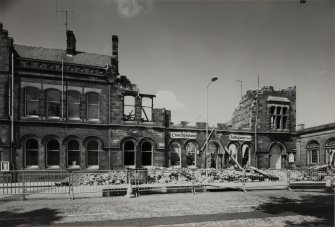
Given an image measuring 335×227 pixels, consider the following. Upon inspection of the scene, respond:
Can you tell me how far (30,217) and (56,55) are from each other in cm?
1705

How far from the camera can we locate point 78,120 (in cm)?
2053

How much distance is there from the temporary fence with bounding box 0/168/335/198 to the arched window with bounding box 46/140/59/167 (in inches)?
56.3

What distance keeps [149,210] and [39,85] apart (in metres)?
15.0

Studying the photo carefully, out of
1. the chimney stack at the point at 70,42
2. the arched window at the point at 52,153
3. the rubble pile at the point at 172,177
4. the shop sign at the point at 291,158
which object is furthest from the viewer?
the shop sign at the point at 291,158

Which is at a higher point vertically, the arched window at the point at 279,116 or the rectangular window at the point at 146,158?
the arched window at the point at 279,116

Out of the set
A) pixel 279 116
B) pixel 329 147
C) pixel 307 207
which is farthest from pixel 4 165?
pixel 329 147

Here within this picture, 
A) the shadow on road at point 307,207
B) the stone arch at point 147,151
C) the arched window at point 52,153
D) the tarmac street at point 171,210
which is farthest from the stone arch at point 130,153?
the shadow on road at point 307,207

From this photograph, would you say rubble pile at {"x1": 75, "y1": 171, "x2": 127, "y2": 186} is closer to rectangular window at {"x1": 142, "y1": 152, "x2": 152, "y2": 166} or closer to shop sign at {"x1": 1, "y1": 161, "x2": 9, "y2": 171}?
rectangular window at {"x1": 142, "y1": 152, "x2": 152, "y2": 166}

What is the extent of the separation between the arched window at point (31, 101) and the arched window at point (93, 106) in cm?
395

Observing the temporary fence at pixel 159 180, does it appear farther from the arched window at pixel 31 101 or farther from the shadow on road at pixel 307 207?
the arched window at pixel 31 101

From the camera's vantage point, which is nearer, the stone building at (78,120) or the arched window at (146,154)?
the stone building at (78,120)

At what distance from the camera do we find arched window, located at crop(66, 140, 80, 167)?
20.2m

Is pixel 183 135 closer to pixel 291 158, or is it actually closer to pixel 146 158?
pixel 146 158

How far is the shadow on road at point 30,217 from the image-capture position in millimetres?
8105
